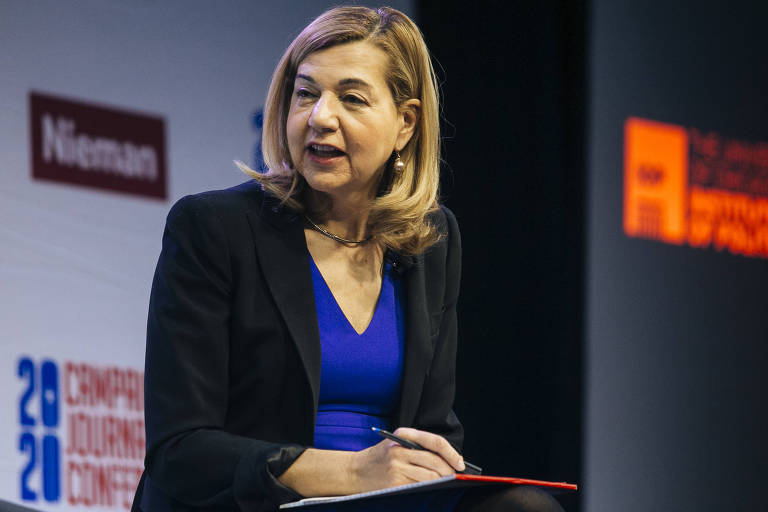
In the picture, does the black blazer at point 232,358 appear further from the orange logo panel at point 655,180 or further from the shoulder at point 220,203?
the orange logo panel at point 655,180

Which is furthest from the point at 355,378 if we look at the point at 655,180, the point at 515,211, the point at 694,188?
the point at 694,188

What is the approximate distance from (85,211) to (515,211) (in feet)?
5.75

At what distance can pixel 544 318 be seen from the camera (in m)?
4.24

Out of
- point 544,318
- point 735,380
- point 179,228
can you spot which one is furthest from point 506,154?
point 179,228

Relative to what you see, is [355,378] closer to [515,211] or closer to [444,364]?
[444,364]

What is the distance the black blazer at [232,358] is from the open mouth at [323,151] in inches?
4.1

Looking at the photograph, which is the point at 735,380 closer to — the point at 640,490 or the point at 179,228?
the point at 640,490

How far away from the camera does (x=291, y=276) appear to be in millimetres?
1730

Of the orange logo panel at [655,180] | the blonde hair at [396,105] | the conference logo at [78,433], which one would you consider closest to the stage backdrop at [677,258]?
the orange logo panel at [655,180]

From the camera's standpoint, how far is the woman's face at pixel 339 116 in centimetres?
177

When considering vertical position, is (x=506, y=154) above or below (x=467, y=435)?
above

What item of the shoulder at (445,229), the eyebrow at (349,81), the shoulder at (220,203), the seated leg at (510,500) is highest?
the eyebrow at (349,81)

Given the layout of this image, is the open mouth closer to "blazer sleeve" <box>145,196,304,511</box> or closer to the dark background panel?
"blazer sleeve" <box>145,196,304,511</box>

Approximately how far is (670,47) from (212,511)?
3.37 metres
